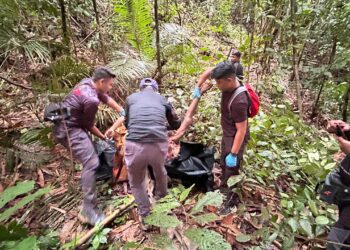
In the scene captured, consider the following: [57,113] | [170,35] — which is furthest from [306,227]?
[170,35]

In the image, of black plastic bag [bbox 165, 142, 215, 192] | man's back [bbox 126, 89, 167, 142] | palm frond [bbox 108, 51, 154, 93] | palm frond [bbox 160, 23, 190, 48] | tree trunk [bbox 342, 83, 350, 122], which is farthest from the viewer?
palm frond [bbox 160, 23, 190, 48]

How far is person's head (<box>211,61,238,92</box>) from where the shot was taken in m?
3.04

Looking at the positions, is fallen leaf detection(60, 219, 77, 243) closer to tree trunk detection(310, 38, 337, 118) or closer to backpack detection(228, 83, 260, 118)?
backpack detection(228, 83, 260, 118)

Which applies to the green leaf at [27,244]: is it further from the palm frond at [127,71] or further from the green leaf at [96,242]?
the palm frond at [127,71]

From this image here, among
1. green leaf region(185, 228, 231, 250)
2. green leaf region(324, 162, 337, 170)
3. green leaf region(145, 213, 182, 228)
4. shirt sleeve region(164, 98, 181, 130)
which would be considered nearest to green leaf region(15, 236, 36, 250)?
green leaf region(145, 213, 182, 228)

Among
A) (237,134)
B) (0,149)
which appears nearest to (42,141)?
(0,149)

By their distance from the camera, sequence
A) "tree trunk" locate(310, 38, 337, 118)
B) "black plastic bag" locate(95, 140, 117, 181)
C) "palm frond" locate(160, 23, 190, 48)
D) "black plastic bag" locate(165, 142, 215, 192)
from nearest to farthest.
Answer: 1. "black plastic bag" locate(165, 142, 215, 192)
2. "black plastic bag" locate(95, 140, 117, 181)
3. "tree trunk" locate(310, 38, 337, 118)
4. "palm frond" locate(160, 23, 190, 48)

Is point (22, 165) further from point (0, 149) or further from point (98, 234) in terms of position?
point (98, 234)

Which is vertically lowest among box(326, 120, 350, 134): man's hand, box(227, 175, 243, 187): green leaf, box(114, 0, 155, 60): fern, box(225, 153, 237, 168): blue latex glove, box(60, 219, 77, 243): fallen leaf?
box(60, 219, 77, 243): fallen leaf

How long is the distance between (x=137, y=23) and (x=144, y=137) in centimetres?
346

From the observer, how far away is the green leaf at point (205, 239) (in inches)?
81.8

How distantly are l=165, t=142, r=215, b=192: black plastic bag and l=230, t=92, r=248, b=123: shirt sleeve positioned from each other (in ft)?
2.86

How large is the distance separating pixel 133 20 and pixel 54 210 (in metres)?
3.54

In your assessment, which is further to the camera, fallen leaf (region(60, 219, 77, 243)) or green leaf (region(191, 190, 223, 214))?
fallen leaf (region(60, 219, 77, 243))
